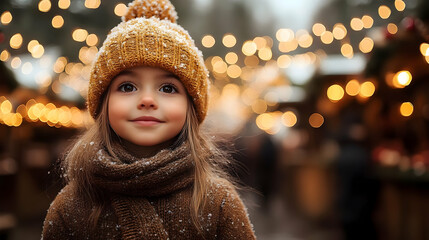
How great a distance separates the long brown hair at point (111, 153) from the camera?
1681 mm

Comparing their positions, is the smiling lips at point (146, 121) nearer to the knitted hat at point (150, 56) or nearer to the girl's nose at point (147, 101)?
the girl's nose at point (147, 101)

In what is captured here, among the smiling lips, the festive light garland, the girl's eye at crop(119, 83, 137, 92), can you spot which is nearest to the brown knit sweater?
the smiling lips

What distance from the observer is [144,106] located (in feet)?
5.37

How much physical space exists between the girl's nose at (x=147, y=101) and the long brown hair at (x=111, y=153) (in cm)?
18

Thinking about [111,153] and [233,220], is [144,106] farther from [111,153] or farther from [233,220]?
[233,220]

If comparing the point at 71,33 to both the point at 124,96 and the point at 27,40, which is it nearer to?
the point at 27,40

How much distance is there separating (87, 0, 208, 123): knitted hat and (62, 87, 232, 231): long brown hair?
0.17ft

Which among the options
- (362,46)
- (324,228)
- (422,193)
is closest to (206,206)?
(422,193)

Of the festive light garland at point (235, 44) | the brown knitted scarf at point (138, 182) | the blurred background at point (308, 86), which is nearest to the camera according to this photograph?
the brown knitted scarf at point (138, 182)

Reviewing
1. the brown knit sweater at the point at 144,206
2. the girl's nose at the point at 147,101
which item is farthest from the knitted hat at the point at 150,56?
the brown knit sweater at the point at 144,206

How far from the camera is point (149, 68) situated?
1668 millimetres

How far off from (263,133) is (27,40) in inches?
212

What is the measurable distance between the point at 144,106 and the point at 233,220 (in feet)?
1.76

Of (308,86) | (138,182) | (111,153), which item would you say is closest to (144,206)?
(138,182)
